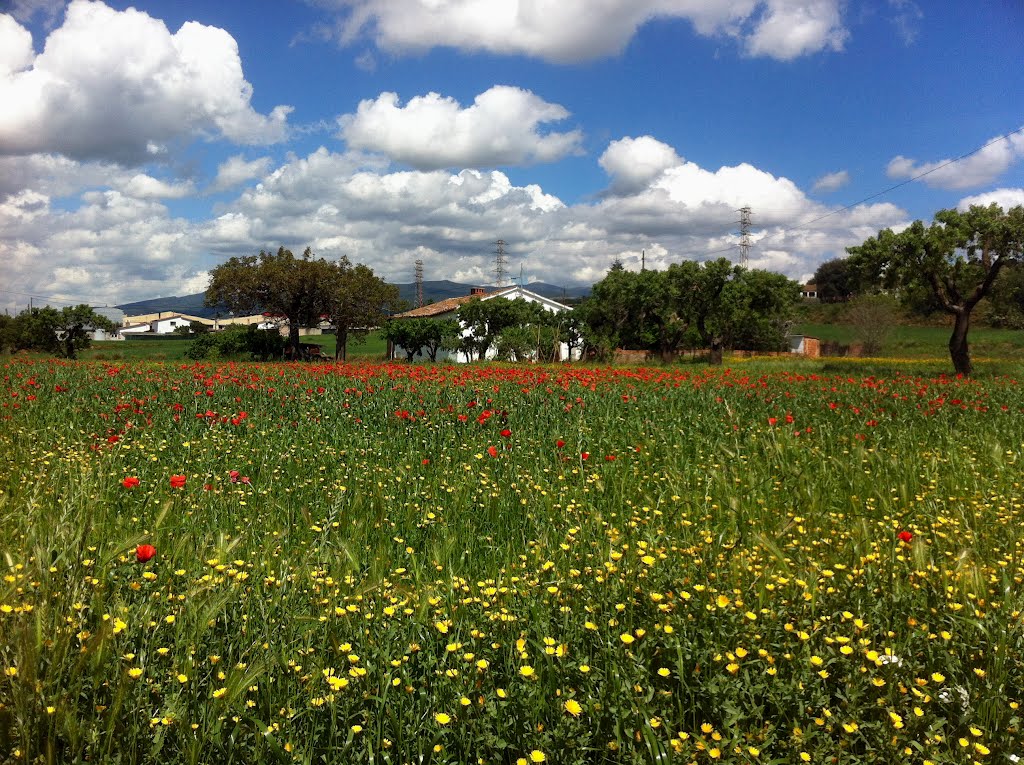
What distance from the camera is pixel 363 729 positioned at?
2.40 meters

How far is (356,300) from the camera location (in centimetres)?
4338

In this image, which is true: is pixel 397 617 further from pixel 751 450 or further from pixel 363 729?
pixel 751 450

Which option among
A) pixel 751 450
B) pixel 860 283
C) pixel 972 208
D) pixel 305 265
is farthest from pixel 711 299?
pixel 751 450

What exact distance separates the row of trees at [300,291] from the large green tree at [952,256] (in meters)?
30.5

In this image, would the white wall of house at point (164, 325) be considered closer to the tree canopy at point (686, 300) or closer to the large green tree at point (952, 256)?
the tree canopy at point (686, 300)

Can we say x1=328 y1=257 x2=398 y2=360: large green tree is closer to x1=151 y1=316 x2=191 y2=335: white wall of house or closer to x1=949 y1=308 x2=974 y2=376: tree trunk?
x1=949 y1=308 x2=974 y2=376: tree trunk

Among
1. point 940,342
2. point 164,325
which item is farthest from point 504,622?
point 164,325

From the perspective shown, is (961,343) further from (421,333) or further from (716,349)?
(421,333)

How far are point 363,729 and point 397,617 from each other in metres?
0.70

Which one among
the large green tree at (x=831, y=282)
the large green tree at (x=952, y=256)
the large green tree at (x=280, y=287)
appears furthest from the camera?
the large green tree at (x=831, y=282)

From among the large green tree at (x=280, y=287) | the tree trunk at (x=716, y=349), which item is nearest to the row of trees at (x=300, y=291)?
the large green tree at (x=280, y=287)

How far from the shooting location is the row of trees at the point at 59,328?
40.8 metres

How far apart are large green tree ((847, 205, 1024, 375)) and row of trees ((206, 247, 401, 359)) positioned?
100.0 feet

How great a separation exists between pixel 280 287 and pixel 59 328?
15148mm
